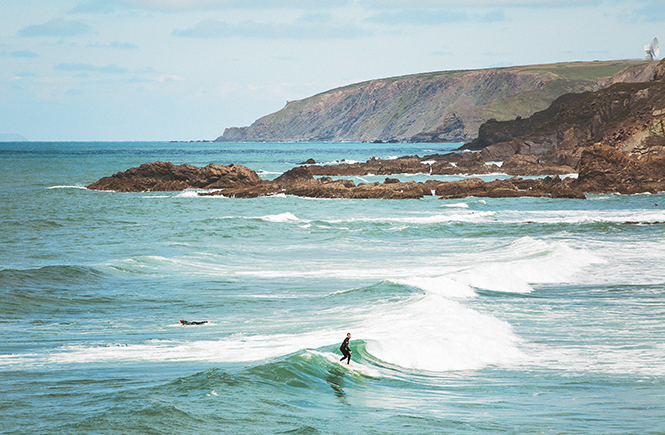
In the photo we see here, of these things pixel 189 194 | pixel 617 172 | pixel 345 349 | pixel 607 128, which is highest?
pixel 607 128

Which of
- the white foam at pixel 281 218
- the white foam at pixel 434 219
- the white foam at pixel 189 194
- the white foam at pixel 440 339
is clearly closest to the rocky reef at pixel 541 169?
the white foam at pixel 189 194

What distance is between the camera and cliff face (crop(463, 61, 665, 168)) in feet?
183

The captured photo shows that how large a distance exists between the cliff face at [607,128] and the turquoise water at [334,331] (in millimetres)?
28329

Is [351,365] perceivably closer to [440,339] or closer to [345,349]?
[345,349]

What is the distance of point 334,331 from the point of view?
13.3 m

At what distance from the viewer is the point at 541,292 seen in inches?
711

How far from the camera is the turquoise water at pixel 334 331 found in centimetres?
854

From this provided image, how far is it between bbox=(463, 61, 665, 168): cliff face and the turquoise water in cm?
2833

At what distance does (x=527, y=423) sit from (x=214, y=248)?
19.2 m

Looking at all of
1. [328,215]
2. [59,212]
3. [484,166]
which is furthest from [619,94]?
[59,212]

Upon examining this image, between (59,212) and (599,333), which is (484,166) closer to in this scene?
(59,212)

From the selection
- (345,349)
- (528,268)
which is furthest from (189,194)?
(345,349)

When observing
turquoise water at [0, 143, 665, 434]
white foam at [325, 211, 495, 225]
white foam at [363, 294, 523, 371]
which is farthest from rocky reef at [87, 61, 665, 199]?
white foam at [363, 294, 523, 371]

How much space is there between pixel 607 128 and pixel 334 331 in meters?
62.5
